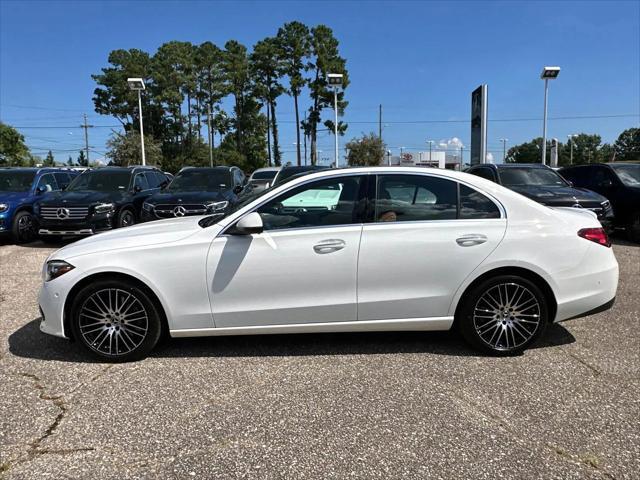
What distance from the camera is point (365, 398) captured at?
349 centimetres

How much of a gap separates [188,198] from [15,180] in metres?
4.98

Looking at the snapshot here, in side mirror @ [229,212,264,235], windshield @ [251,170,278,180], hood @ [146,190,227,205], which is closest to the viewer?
side mirror @ [229,212,264,235]

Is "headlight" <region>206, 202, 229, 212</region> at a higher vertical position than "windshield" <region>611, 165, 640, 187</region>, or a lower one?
lower

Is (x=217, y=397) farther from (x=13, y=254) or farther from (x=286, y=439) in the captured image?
(x=13, y=254)

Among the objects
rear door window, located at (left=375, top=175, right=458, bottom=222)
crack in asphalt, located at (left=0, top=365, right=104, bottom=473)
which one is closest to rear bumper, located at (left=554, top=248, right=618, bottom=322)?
rear door window, located at (left=375, top=175, right=458, bottom=222)

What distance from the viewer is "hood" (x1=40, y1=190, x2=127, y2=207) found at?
9.98 meters

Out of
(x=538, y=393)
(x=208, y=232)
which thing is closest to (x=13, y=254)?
(x=208, y=232)

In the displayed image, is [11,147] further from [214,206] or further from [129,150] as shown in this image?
[214,206]

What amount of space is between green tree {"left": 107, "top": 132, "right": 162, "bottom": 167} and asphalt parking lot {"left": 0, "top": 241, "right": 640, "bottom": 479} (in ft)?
167

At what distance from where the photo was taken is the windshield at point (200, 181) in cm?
1084

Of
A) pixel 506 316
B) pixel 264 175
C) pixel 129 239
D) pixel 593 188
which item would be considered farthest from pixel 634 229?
pixel 264 175

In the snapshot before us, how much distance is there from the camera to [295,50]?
49.8 metres

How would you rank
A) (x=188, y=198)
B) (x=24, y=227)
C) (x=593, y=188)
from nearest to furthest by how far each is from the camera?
(x=188, y=198) < (x=24, y=227) < (x=593, y=188)

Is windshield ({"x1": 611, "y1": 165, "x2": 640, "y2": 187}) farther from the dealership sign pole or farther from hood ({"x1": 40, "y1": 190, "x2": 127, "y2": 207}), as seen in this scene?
hood ({"x1": 40, "y1": 190, "x2": 127, "y2": 207})
